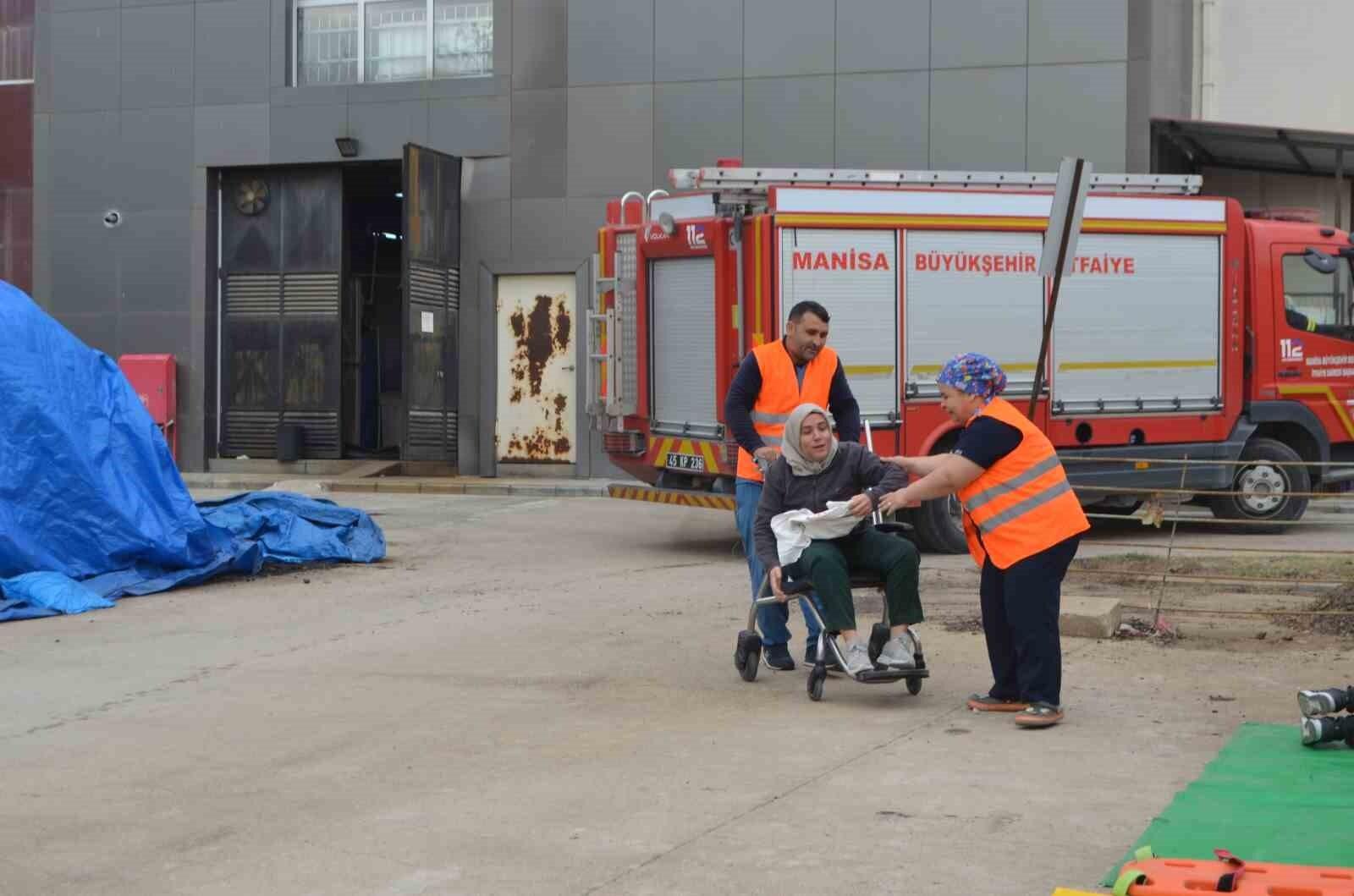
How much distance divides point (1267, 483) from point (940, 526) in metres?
3.59

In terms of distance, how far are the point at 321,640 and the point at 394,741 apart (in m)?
2.96

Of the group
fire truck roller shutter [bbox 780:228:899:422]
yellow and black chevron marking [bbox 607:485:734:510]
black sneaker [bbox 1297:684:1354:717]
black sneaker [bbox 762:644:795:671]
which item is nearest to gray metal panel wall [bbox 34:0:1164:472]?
fire truck roller shutter [bbox 780:228:899:422]

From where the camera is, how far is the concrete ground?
200 inches

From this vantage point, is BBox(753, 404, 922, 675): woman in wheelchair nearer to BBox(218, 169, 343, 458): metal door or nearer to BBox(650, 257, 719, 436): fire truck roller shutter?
BBox(650, 257, 719, 436): fire truck roller shutter

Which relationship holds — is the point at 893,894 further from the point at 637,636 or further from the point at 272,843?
the point at 637,636

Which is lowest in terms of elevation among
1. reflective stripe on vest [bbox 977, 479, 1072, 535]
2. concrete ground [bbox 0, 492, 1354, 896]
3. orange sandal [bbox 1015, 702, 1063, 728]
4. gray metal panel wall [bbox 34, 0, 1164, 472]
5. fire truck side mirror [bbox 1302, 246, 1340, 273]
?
concrete ground [bbox 0, 492, 1354, 896]

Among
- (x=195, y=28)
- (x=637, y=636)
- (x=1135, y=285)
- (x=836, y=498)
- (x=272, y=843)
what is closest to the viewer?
(x=272, y=843)

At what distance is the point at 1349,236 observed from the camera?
1622 cm

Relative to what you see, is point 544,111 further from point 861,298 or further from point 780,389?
point 780,389

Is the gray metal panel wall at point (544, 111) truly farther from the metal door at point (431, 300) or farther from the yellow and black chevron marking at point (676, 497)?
the yellow and black chevron marking at point (676, 497)

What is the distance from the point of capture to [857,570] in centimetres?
795

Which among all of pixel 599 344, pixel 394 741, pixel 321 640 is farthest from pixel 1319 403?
pixel 394 741

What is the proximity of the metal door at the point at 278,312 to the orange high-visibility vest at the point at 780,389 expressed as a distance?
16224 mm

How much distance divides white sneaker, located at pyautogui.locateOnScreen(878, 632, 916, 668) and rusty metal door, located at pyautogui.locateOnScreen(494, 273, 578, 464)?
15.7m
